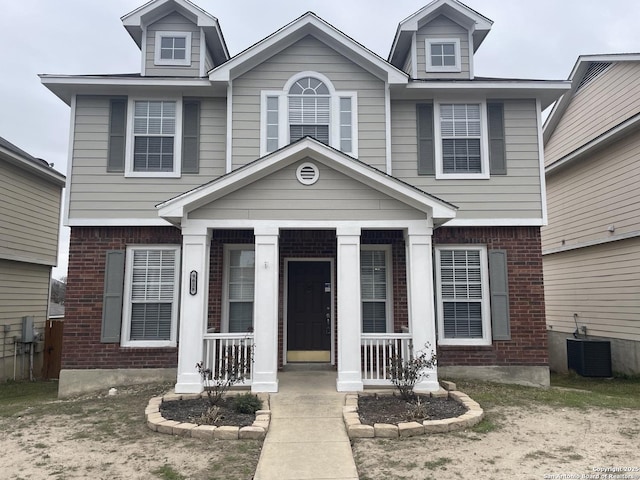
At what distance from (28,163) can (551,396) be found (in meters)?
12.5

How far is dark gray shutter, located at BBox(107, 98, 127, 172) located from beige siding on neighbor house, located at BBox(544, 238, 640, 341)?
10.7 metres

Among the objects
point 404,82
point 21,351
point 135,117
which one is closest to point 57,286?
point 21,351

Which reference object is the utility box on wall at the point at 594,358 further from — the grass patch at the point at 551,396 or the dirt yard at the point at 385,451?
the dirt yard at the point at 385,451

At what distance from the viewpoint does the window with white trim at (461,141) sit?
30.0 ft

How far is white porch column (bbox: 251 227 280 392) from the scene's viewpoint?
280 inches

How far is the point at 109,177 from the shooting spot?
8922 millimetres

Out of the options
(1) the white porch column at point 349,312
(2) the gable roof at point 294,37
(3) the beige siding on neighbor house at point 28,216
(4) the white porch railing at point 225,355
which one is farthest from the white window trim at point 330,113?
(3) the beige siding on neighbor house at point 28,216

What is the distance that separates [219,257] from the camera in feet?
29.2

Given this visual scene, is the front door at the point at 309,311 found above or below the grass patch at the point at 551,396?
above

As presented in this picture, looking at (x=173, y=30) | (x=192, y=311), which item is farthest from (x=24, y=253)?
(x=192, y=311)

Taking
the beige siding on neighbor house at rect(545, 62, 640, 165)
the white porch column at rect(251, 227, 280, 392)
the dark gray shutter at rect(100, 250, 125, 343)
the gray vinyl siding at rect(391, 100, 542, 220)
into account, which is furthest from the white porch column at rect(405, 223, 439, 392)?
the beige siding on neighbor house at rect(545, 62, 640, 165)

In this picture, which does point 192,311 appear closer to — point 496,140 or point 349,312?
point 349,312

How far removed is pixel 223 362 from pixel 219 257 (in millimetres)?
2100

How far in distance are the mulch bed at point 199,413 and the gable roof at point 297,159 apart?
2.74 metres
